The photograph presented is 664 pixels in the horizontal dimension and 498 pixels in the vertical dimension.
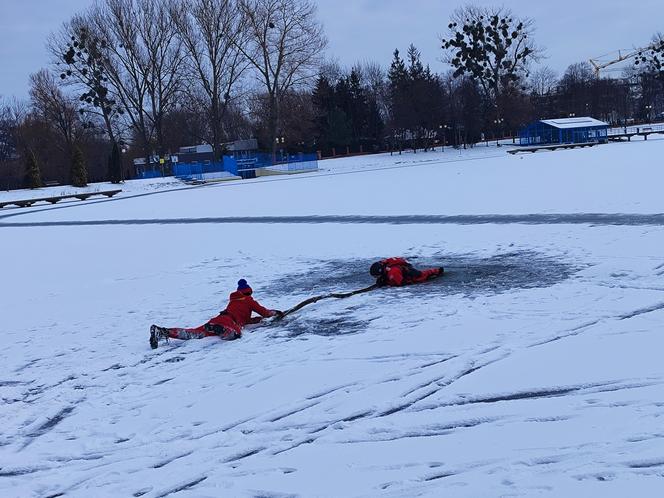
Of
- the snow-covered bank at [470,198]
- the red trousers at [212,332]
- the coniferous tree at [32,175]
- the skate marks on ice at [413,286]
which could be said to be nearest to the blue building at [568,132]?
the snow-covered bank at [470,198]

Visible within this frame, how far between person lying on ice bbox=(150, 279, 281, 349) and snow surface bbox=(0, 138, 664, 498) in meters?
0.17

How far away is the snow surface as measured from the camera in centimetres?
408

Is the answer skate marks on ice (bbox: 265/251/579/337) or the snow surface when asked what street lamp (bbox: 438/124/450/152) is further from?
skate marks on ice (bbox: 265/251/579/337)

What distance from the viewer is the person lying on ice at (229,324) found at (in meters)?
7.36

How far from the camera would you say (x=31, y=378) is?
6730 mm

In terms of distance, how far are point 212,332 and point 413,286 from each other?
305cm

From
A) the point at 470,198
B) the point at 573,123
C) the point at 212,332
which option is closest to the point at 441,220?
the point at 470,198

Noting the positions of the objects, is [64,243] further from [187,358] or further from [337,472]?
[337,472]

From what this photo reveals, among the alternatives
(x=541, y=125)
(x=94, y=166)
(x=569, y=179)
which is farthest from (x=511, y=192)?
(x=94, y=166)

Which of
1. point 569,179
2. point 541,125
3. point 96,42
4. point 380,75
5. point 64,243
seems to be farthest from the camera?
point 380,75

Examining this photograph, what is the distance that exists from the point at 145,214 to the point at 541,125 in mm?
46031

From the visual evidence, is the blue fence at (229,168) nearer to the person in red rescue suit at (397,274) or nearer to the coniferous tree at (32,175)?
the coniferous tree at (32,175)

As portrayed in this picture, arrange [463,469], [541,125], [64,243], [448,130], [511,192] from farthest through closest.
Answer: [448,130] < [541,125] < [511,192] < [64,243] < [463,469]

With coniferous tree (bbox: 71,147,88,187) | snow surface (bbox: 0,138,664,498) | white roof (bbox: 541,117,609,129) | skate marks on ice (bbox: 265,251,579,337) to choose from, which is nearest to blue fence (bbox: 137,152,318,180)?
coniferous tree (bbox: 71,147,88,187)
